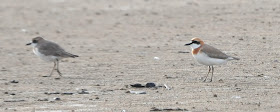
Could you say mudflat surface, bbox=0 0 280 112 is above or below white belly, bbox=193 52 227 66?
below

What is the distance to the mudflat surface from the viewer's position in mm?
9789

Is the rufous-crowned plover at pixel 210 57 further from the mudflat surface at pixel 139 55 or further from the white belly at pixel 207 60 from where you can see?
the mudflat surface at pixel 139 55

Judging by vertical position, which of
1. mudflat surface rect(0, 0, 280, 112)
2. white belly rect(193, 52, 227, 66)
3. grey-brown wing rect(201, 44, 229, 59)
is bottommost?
mudflat surface rect(0, 0, 280, 112)

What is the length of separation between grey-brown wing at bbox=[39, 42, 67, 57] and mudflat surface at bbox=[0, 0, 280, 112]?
0.37 m

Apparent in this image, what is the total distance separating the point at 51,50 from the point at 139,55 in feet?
6.59

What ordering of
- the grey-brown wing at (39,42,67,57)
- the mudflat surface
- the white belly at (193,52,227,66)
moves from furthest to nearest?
1. the grey-brown wing at (39,42,67,57)
2. the white belly at (193,52,227,66)
3. the mudflat surface

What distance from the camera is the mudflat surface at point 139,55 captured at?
32.1 ft

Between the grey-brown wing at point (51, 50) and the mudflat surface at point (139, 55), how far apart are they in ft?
1.22

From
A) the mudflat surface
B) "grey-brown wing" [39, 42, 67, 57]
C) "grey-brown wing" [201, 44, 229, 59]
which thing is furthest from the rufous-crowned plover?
"grey-brown wing" [39, 42, 67, 57]

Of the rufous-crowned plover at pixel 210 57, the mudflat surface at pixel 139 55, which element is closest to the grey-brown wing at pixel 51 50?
the mudflat surface at pixel 139 55

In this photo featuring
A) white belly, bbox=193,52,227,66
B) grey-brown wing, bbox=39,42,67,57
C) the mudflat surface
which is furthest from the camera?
grey-brown wing, bbox=39,42,67,57

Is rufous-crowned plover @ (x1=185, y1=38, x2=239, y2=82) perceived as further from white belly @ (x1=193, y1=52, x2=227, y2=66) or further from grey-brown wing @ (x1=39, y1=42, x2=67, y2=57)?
grey-brown wing @ (x1=39, y1=42, x2=67, y2=57)

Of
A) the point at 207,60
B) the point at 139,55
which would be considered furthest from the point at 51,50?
the point at 207,60

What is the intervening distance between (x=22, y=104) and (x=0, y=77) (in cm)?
355
